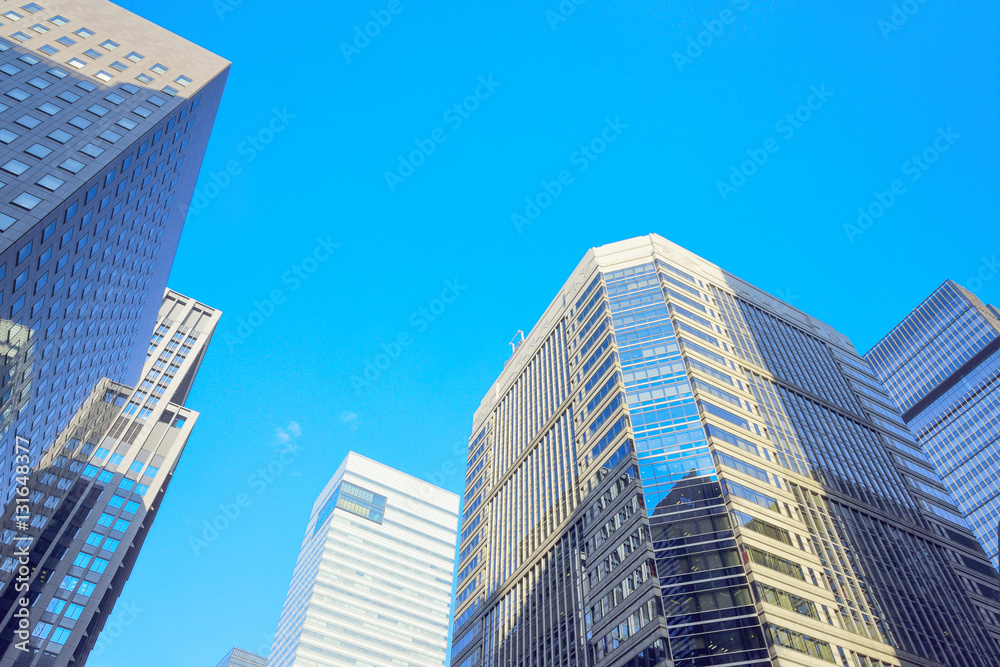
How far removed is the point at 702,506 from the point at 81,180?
203 feet

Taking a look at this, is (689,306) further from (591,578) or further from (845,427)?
(591,578)

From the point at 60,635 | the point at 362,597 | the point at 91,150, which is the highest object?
the point at 362,597

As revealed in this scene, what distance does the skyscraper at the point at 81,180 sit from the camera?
54.7 metres

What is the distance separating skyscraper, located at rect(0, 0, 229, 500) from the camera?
54656mm

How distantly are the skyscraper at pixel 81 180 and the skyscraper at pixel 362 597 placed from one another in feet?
325

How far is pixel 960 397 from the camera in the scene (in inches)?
6998

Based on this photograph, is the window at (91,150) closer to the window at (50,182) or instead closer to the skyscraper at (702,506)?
the window at (50,182)

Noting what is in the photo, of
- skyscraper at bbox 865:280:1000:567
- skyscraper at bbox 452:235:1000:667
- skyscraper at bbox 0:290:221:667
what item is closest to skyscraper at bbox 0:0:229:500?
skyscraper at bbox 0:290:221:667

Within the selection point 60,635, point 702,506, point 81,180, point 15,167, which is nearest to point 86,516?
point 60,635

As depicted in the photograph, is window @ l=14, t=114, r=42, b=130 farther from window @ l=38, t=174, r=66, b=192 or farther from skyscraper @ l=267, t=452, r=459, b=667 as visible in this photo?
skyscraper @ l=267, t=452, r=459, b=667

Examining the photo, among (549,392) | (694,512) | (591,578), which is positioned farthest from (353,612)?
(694,512)

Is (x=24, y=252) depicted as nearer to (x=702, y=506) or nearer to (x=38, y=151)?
(x=38, y=151)

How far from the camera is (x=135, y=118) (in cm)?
6806

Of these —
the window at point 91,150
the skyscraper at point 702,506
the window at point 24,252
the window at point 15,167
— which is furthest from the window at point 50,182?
the skyscraper at point 702,506
